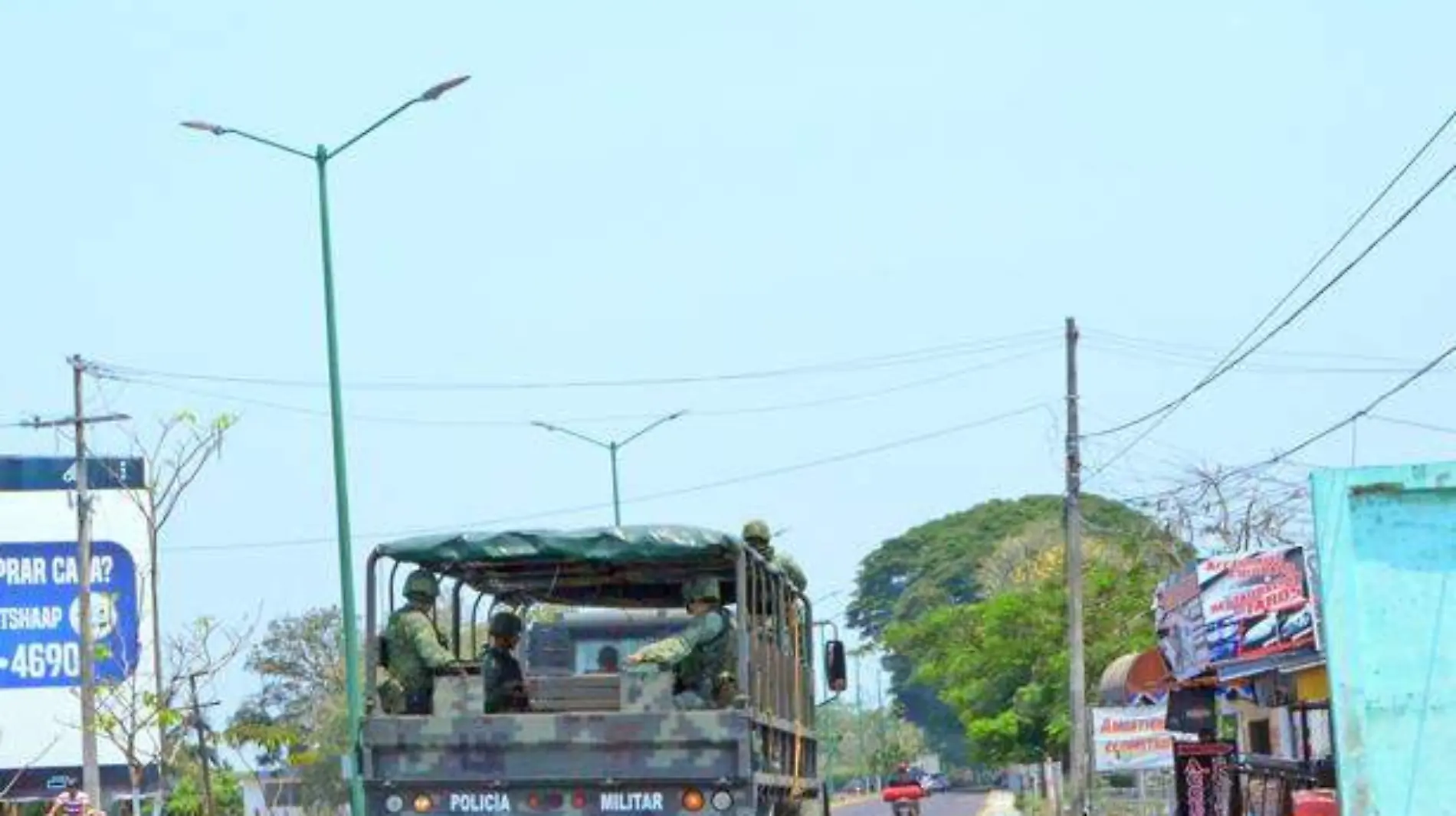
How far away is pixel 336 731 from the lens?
66562mm

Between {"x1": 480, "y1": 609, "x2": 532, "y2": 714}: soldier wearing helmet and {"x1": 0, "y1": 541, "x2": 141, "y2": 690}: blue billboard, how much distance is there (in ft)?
111

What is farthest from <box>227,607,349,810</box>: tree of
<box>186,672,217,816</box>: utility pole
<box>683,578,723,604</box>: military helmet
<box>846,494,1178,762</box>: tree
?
→ <box>683,578,723,604</box>: military helmet

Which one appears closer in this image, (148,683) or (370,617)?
(370,617)

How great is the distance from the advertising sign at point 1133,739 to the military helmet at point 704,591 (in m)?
22.9

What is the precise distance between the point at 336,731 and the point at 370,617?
51432 mm

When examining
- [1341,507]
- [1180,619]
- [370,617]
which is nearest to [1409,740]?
[1341,507]

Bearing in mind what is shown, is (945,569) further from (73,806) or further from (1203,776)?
(73,806)

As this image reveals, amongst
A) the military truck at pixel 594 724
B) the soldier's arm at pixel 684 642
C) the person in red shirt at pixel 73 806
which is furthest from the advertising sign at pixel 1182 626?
the soldier's arm at pixel 684 642

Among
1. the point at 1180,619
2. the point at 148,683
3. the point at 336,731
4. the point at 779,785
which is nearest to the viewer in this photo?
the point at 779,785

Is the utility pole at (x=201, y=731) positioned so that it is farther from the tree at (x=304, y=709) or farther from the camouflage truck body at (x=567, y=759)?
the camouflage truck body at (x=567, y=759)

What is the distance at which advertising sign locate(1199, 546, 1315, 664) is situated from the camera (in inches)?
1006

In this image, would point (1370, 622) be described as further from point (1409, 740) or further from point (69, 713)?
point (69, 713)

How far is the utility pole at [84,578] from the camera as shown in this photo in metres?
42.8

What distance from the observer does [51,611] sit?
165 ft
